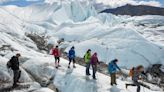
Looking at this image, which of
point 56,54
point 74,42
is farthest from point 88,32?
point 56,54

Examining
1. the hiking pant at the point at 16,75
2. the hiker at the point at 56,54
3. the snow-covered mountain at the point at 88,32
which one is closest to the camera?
the hiking pant at the point at 16,75

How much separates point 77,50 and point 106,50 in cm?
447

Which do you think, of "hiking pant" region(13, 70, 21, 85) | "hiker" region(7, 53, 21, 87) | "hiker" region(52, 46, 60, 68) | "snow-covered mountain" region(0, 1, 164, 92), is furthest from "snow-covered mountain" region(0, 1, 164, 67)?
"hiker" region(7, 53, 21, 87)

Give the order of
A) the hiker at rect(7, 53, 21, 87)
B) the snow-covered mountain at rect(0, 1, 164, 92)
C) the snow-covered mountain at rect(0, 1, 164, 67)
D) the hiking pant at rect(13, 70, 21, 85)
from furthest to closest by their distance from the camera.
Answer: the snow-covered mountain at rect(0, 1, 164, 67) < the snow-covered mountain at rect(0, 1, 164, 92) < the hiking pant at rect(13, 70, 21, 85) < the hiker at rect(7, 53, 21, 87)

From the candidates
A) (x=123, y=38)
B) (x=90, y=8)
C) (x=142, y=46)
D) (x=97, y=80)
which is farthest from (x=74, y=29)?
(x=97, y=80)

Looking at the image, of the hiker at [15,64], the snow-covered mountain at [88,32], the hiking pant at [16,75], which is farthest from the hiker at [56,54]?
the snow-covered mountain at [88,32]

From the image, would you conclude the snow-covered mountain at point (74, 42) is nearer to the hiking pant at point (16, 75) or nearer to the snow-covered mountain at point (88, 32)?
the snow-covered mountain at point (88, 32)

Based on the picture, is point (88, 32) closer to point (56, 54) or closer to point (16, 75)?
point (56, 54)

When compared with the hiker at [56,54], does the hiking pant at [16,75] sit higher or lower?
Answer: lower

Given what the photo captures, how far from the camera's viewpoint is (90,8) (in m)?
110

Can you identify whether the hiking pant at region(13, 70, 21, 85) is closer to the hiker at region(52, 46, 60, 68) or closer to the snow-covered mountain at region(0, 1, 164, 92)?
the snow-covered mountain at region(0, 1, 164, 92)

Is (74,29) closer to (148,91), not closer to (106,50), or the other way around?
(106,50)

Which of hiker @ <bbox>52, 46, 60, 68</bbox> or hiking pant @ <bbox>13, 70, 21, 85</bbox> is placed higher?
hiker @ <bbox>52, 46, 60, 68</bbox>

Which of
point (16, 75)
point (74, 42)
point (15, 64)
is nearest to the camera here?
point (15, 64)
